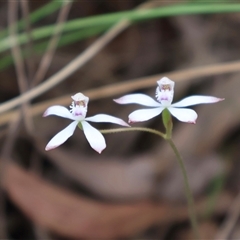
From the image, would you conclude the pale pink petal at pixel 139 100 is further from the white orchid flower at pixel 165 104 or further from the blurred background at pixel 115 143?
the blurred background at pixel 115 143

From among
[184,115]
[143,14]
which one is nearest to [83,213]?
[143,14]

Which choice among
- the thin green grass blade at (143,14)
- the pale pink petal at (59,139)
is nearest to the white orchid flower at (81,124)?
the pale pink petal at (59,139)

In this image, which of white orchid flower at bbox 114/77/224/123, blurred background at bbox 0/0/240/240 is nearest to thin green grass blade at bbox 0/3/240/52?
blurred background at bbox 0/0/240/240

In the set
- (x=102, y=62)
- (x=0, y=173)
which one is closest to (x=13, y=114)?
(x=0, y=173)

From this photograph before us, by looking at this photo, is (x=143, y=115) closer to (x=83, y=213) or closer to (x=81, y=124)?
(x=81, y=124)

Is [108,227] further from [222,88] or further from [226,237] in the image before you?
[222,88]
